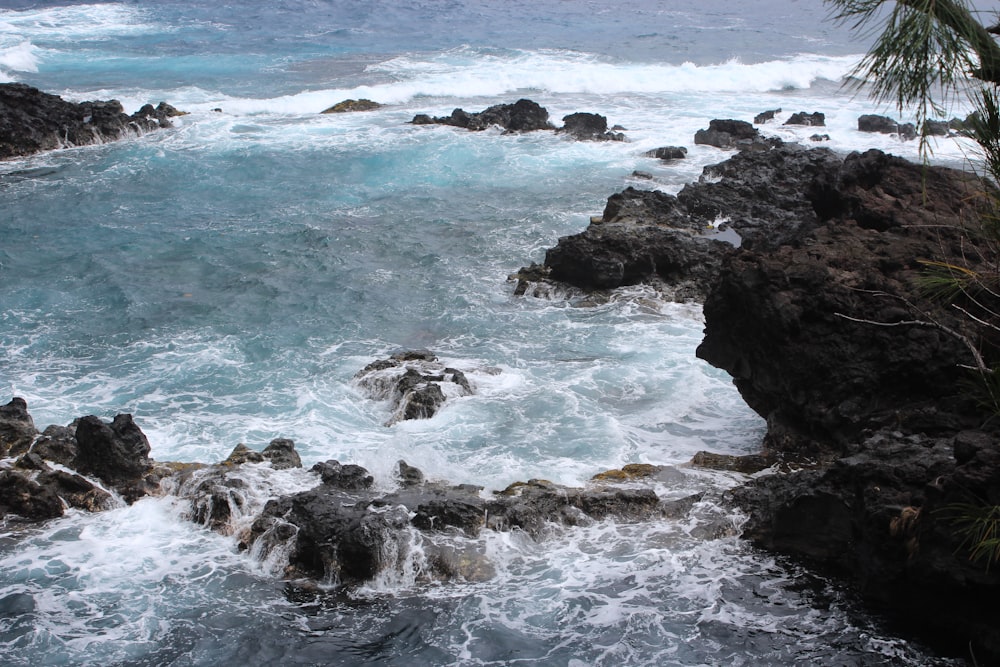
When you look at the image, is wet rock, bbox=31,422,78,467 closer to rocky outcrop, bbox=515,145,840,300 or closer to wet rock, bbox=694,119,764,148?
rocky outcrop, bbox=515,145,840,300

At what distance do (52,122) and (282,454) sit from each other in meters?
21.9

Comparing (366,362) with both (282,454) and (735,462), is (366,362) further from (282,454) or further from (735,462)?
(735,462)

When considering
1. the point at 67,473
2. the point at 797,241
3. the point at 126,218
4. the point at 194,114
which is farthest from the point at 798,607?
the point at 194,114

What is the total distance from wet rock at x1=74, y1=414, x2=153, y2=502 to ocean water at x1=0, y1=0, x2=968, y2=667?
0.45 metres

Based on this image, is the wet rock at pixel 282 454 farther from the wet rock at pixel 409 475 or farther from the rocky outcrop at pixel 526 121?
the rocky outcrop at pixel 526 121

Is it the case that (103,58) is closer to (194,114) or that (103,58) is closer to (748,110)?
(194,114)

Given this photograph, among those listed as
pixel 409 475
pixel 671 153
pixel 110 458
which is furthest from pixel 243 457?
pixel 671 153

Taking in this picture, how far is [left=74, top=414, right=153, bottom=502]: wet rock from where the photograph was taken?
35.3 feet

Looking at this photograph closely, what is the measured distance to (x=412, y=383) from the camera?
13.2 m

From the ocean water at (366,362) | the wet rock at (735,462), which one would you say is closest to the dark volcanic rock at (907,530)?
the ocean water at (366,362)

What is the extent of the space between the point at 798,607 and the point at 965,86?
15.3 ft

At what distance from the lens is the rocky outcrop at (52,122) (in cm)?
2738

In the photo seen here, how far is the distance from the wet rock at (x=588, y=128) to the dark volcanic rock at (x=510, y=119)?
0.90m

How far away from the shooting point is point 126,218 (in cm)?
2217
